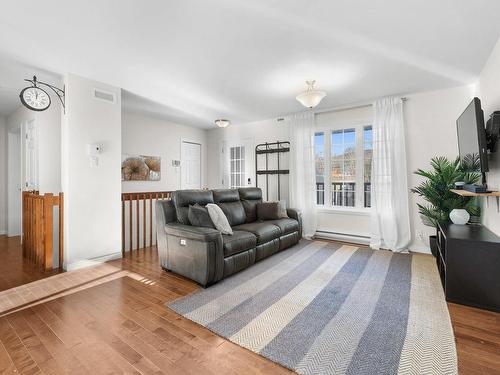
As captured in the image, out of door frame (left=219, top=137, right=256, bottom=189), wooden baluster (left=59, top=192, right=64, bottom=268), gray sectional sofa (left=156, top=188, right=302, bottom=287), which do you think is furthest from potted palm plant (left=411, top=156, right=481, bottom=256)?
wooden baluster (left=59, top=192, right=64, bottom=268)

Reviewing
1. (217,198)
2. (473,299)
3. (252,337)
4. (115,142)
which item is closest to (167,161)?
(115,142)

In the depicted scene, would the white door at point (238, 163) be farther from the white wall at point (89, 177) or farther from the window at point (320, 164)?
the white wall at point (89, 177)

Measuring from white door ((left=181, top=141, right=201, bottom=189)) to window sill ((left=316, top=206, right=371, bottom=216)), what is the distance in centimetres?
324

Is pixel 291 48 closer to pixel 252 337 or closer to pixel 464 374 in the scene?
pixel 252 337

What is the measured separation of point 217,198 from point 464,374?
3.24 m

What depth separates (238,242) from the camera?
3.03m

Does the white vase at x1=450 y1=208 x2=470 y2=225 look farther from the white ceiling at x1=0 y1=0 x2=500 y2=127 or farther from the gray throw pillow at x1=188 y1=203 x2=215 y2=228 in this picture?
the gray throw pillow at x1=188 y1=203 x2=215 y2=228

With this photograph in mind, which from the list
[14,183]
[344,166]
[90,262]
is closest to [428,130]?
[344,166]

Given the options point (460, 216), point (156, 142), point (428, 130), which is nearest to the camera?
point (460, 216)

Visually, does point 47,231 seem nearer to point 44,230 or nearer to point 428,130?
point 44,230

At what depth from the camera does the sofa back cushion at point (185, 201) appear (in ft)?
10.7

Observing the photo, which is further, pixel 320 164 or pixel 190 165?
pixel 190 165

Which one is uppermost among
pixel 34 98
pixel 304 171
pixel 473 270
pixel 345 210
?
pixel 34 98

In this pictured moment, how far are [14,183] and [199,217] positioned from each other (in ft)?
15.9
